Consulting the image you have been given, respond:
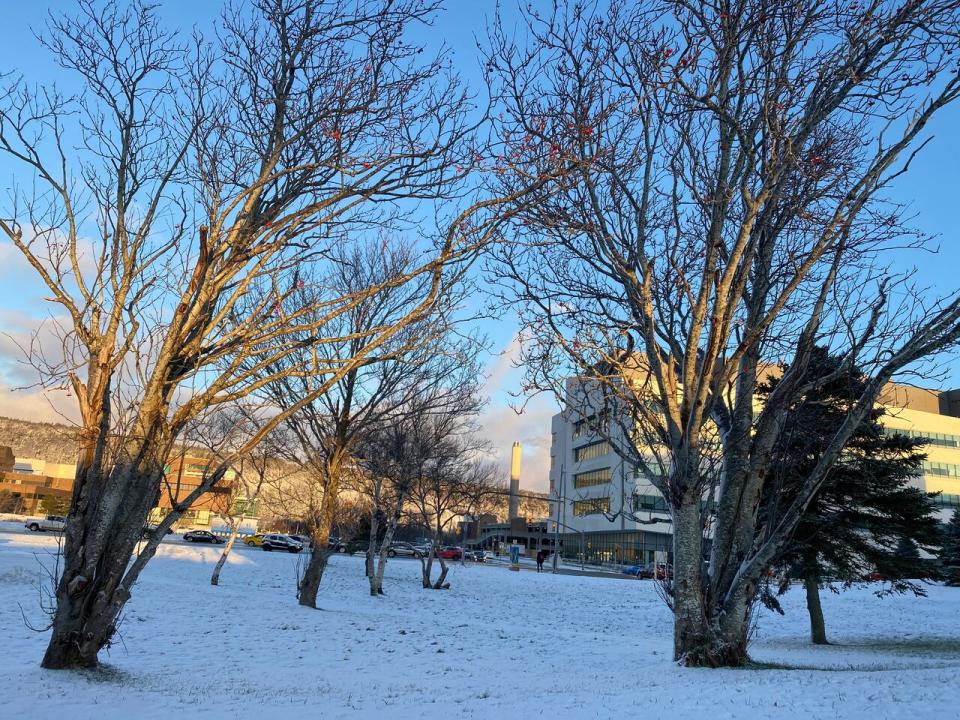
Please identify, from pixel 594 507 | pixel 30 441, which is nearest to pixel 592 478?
pixel 594 507

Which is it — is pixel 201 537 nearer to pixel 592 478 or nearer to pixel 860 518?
pixel 860 518

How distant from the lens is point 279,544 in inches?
1682

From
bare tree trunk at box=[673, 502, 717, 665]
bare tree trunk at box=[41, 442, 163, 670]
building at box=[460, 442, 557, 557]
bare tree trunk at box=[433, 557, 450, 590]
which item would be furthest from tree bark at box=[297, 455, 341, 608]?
building at box=[460, 442, 557, 557]

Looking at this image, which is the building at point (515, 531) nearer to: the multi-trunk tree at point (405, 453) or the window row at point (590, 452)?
the window row at point (590, 452)

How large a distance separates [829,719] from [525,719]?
2.58m

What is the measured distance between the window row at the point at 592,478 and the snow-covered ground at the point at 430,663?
4614cm

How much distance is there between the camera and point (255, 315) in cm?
775

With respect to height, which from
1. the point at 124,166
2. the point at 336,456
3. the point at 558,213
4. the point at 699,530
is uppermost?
the point at 558,213

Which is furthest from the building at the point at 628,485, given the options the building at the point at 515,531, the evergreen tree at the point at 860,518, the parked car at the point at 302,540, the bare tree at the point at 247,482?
the evergreen tree at the point at 860,518

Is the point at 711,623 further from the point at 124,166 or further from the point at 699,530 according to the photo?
the point at 124,166

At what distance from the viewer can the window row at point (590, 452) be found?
70.8m

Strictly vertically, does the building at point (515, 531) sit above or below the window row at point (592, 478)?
below

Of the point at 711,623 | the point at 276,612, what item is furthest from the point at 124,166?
the point at 276,612

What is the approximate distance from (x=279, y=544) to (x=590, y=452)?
40580 millimetres
